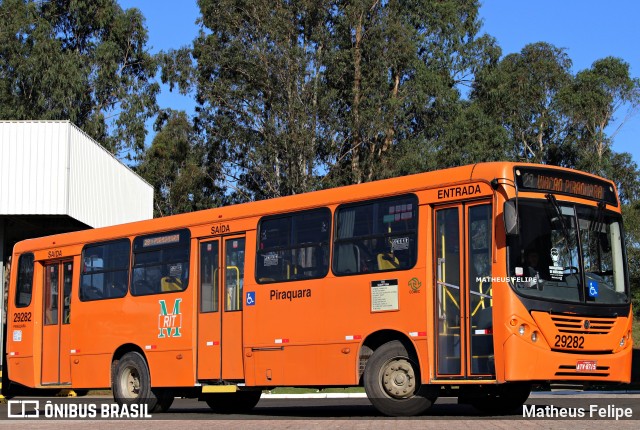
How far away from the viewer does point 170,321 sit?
56.5 feet

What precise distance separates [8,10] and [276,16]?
19710 millimetres

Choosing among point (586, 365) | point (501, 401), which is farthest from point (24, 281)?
point (586, 365)

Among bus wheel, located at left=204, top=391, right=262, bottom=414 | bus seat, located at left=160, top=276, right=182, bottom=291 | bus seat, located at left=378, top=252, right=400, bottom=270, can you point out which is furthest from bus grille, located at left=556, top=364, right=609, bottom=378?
bus seat, located at left=160, top=276, right=182, bottom=291

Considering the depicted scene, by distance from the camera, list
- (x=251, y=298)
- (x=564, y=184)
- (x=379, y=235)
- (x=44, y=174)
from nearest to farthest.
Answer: (x=564, y=184) → (x=379, y=235) → (x=251, y=298) → (x=44, y=174)

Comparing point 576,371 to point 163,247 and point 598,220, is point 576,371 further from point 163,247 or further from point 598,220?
point 163,247

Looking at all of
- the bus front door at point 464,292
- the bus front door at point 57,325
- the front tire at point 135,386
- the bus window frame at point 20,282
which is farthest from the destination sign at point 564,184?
the bus window frame at point 20,282

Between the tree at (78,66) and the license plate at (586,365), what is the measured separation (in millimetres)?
50554

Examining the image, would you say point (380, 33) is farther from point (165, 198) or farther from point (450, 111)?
point (165, 198)

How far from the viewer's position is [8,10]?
61.4m

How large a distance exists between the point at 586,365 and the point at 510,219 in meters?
2.11

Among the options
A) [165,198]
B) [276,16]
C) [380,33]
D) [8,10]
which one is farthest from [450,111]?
[8,10]

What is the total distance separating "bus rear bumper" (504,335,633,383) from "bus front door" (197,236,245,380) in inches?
201

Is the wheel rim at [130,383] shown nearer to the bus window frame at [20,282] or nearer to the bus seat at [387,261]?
the bus window frame at [20,282]

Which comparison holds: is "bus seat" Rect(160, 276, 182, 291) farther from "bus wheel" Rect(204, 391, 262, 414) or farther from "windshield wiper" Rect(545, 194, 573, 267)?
"windshield wiper" Rect(545, 194, 573, 267)
